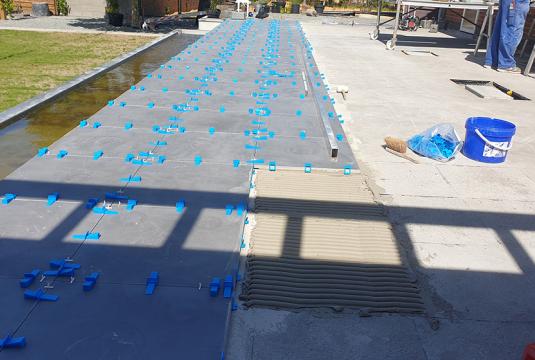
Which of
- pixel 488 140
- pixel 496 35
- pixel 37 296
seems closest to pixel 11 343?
pixel 37 296

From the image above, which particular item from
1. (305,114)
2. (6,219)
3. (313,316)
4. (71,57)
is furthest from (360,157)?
(71,57)

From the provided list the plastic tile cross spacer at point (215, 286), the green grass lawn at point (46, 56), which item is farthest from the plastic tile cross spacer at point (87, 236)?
the green grass lawn at point (46, 56)

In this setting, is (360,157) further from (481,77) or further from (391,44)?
(391,44)

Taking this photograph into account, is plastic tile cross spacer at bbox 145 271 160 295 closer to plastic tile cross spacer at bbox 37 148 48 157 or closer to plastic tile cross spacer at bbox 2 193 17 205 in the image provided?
plastic tile cross spacer at bbox 2 193 17 205

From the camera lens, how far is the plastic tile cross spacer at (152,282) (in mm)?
3800

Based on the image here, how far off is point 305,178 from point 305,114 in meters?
2.97

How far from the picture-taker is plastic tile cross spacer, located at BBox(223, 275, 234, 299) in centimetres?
381

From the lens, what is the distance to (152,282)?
3.88 meters

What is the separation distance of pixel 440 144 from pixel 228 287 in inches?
180

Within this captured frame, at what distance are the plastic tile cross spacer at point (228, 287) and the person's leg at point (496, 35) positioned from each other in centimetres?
1416

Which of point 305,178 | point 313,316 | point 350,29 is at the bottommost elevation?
point 313,316

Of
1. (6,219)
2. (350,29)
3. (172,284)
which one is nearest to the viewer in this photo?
(172,284)

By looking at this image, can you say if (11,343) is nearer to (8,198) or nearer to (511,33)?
(8,198)

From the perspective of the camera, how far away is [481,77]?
1361 centimetres
